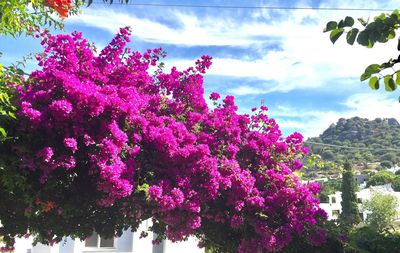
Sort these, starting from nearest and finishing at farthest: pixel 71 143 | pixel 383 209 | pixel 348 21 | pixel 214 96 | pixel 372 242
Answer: pixel 348 21, pixel 71 143, pixel 372 242, pixel 214 96, pixel 383 209

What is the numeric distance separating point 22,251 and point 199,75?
13.0 m

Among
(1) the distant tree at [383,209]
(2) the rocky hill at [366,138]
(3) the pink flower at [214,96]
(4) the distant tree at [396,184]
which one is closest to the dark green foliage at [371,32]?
(3) the pink flower at [214,96]

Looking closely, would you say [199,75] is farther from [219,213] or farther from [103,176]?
[103,176]

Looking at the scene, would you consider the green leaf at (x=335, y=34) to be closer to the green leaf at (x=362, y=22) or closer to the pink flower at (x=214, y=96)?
the green leaf at (x=362, y=22)

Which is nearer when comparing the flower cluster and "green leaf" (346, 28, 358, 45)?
"green leaf" (346, 28, 358, 45)

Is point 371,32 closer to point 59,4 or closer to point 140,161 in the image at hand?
point 59,4

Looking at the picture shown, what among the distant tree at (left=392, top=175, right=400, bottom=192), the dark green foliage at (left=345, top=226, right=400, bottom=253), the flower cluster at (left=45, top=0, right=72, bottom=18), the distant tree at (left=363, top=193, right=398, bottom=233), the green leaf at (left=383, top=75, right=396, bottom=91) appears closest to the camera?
the green leaf at (left=383, top=75, right=396, bottom=91)

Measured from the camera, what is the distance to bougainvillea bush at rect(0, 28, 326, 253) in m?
5.58

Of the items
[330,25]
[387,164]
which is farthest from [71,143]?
[387,164]

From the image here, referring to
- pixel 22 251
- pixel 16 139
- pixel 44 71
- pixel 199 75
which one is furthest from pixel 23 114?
pixel 22 251

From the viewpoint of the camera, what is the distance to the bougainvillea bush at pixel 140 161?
18.3 ft

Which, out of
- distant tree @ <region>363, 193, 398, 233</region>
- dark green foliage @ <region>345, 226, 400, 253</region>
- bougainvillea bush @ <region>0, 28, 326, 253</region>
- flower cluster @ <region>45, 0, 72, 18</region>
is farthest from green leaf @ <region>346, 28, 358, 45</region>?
distant tree @ <region>363, 193, 398, 233</region>

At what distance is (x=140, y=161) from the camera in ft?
20.4

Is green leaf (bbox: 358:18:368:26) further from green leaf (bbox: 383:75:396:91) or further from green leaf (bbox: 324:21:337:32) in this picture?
green leaf (bbox: 383:75:396:91)
